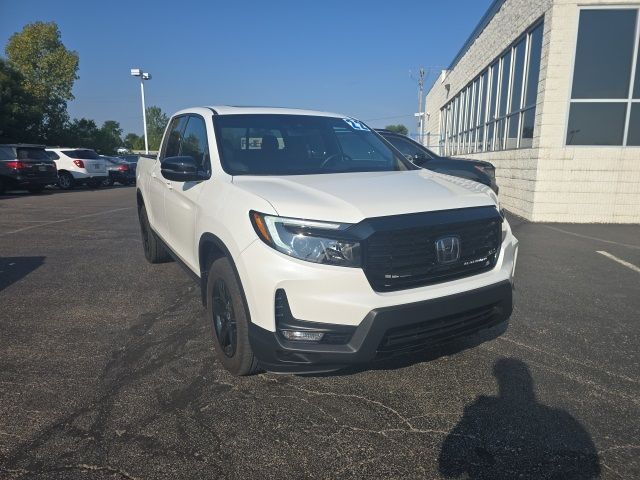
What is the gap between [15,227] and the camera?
9352mm

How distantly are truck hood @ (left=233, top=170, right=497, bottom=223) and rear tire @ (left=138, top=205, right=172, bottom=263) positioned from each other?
2.97 metres

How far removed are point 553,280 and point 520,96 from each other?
7934 millimetres

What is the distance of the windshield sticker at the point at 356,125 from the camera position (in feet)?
14.5

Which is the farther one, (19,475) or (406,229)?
(406,229)

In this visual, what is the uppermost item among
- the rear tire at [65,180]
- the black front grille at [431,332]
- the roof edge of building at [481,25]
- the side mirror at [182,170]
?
the roof edge of building at [481,25]

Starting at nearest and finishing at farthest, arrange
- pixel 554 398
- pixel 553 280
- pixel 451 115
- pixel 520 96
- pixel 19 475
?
pixel 19 475 → pixel 554 398 → pixel 553 280 → pixel 520 96 → pixel 451 115

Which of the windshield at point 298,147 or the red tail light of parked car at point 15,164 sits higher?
the windshield at point 298,147

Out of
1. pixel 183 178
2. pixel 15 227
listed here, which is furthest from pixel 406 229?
pixel 15 227

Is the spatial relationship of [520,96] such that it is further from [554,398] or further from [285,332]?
[285,332]

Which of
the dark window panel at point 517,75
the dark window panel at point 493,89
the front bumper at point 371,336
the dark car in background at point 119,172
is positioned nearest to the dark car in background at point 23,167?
the dark car in background at point 119,172

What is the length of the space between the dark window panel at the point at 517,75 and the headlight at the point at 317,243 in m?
11.2

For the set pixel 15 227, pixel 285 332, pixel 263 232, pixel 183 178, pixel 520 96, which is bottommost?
pixel 15 227

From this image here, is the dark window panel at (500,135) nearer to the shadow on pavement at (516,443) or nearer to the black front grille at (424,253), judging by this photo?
the black front grille at (424,253)

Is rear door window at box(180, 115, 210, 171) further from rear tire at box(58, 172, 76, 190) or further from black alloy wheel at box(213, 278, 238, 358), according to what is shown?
rear tire at box(58, 172, 76, 190)
